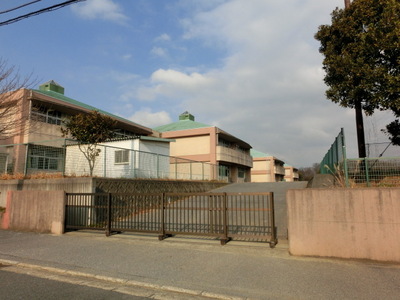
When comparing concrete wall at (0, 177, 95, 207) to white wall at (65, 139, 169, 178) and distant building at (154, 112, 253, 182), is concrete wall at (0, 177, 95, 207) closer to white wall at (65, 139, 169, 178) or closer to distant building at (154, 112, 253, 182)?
white wall at (65, 139, 169, 178)

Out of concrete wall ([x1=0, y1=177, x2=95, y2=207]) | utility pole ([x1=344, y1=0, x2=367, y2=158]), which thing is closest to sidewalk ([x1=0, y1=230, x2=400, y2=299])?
concrete wall ([x1=0, y1=177, x2=95, y2=207])

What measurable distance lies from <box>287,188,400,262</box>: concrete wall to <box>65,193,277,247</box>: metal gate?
829 mm

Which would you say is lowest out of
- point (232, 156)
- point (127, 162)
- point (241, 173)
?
point (127, 162)

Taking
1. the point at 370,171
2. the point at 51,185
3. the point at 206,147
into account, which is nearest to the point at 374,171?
the point at 370,171

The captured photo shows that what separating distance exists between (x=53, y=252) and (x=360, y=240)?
7274mm

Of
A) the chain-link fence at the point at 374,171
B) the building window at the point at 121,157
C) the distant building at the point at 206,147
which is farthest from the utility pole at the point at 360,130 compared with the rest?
the distant building at the point at 206,147

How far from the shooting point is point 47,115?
22.5 metres

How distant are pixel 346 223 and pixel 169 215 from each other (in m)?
4.96

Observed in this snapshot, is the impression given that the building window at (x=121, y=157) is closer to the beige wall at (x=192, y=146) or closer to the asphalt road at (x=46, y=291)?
the asphalt road at (x=46, y=291)

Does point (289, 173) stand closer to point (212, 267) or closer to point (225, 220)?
point (225, 220)

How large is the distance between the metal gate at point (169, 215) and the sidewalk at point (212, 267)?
1.22ft

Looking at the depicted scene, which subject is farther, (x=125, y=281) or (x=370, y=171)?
(x=370, y=171)

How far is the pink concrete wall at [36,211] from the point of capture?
32.2 ft

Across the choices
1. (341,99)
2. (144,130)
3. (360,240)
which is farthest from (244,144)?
(360,240)
